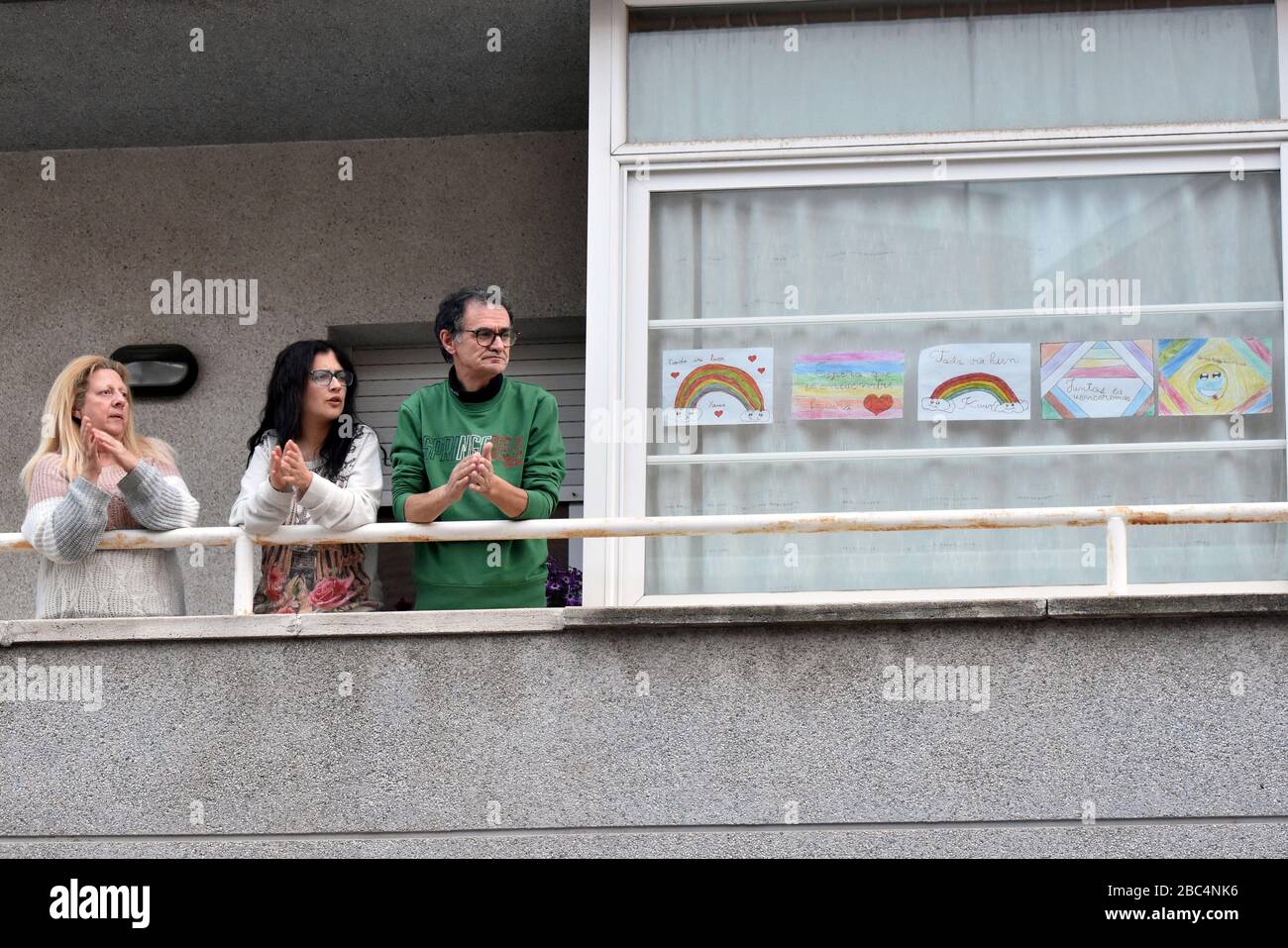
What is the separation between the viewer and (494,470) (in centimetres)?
586

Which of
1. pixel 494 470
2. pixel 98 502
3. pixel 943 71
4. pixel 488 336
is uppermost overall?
pixel 943 71

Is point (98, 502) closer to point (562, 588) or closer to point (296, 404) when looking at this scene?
point (296, 404)

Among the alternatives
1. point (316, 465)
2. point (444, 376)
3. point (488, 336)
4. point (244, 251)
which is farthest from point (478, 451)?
point (244, 251)

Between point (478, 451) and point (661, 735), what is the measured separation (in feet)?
3.59

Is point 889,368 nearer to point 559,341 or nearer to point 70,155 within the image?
point 559,341

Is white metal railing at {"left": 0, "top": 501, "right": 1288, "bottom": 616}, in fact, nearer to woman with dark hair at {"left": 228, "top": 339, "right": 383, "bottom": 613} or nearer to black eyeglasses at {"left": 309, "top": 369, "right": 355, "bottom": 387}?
woman with dark hair at {"left": 228, "top": 339, "right": 383, "bottom": 613}

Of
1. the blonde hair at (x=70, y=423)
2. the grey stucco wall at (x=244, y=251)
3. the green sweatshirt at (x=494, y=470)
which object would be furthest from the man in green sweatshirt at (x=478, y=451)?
the grey stucco wall at (x=244, y=251)

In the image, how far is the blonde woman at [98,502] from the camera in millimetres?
5637

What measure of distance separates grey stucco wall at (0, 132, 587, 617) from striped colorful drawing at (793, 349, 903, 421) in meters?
1.81

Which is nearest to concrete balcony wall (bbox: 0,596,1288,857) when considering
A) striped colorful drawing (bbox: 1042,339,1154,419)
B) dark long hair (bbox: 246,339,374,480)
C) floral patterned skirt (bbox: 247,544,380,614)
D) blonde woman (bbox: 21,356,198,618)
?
blonde woman (bbox: 21,356,198,618)

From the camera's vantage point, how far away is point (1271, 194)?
6.50 meters

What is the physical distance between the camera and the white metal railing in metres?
5.48
